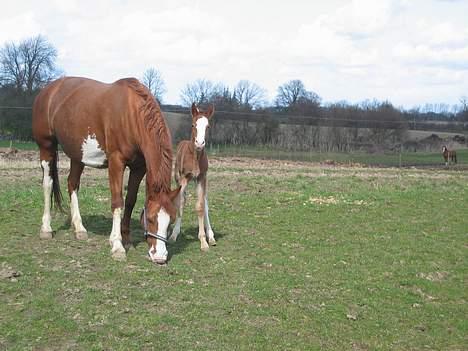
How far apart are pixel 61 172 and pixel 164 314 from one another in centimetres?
1430

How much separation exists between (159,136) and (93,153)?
1319 mm

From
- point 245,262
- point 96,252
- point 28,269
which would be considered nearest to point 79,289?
point 28,269

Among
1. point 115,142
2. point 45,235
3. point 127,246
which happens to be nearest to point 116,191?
point 115,142

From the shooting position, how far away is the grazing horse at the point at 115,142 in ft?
23.1

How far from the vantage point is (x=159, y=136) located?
23.9ft

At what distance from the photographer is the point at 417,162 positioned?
36562 mm

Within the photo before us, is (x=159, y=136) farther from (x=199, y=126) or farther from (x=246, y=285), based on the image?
(x=246, y=285)

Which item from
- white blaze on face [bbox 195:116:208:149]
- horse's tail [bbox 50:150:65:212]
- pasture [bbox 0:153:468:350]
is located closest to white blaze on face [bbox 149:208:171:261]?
pasture [bbox 0:153:468:350]

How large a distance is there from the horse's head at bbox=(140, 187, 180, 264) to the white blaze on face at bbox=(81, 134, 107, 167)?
1.38 metres

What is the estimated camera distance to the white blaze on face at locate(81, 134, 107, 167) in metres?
7.95

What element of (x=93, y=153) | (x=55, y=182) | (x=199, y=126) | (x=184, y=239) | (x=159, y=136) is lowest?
(x=184, y=239)

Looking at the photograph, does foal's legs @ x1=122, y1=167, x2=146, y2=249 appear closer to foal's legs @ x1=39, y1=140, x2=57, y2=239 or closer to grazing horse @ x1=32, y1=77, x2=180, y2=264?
grazing horse @ x1=32, y1=77, x2=180, y2=264

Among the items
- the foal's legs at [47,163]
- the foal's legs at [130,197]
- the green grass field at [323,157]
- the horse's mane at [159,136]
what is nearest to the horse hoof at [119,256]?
the foal's legs at [130,197]

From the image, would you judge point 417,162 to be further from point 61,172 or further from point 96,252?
point 96,252
